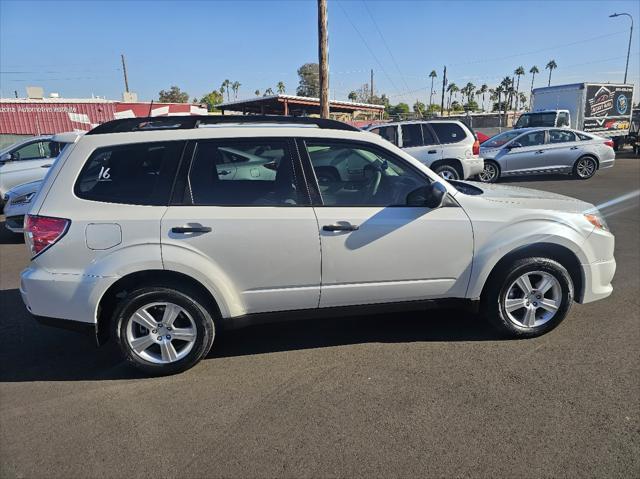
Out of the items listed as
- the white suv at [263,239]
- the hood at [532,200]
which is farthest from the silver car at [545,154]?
the white suv at [263,239]

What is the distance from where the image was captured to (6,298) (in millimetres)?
4891

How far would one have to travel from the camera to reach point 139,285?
10.3 ft

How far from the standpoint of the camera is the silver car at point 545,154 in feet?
44.2

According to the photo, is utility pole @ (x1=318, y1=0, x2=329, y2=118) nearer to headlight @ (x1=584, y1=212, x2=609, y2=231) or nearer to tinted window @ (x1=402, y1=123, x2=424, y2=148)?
tinted window @ (x1=402, y1=123, x2=424, y2=148)

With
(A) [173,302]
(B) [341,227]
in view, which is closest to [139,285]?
(A) [173,302]

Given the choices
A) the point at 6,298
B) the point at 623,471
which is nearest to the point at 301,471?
the point at 623,471

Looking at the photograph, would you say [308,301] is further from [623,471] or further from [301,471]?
Result: [623,471]

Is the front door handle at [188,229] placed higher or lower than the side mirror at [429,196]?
lower

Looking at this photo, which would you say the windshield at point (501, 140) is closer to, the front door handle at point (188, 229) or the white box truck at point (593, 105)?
the white box truck at point (593, 105)

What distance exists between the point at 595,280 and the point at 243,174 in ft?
9.54

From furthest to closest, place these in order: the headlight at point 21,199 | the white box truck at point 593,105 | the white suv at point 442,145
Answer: the white box truck at point 593,105
the white suv at point 442,145
the headlight at point 21,199

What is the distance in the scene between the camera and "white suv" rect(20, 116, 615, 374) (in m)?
3.04

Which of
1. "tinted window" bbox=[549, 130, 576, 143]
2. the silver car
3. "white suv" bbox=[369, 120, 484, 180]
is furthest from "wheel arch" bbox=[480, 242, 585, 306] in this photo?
"tinted window" bbox=[549, 130, 576, 143]

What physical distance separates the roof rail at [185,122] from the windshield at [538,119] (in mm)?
18741
